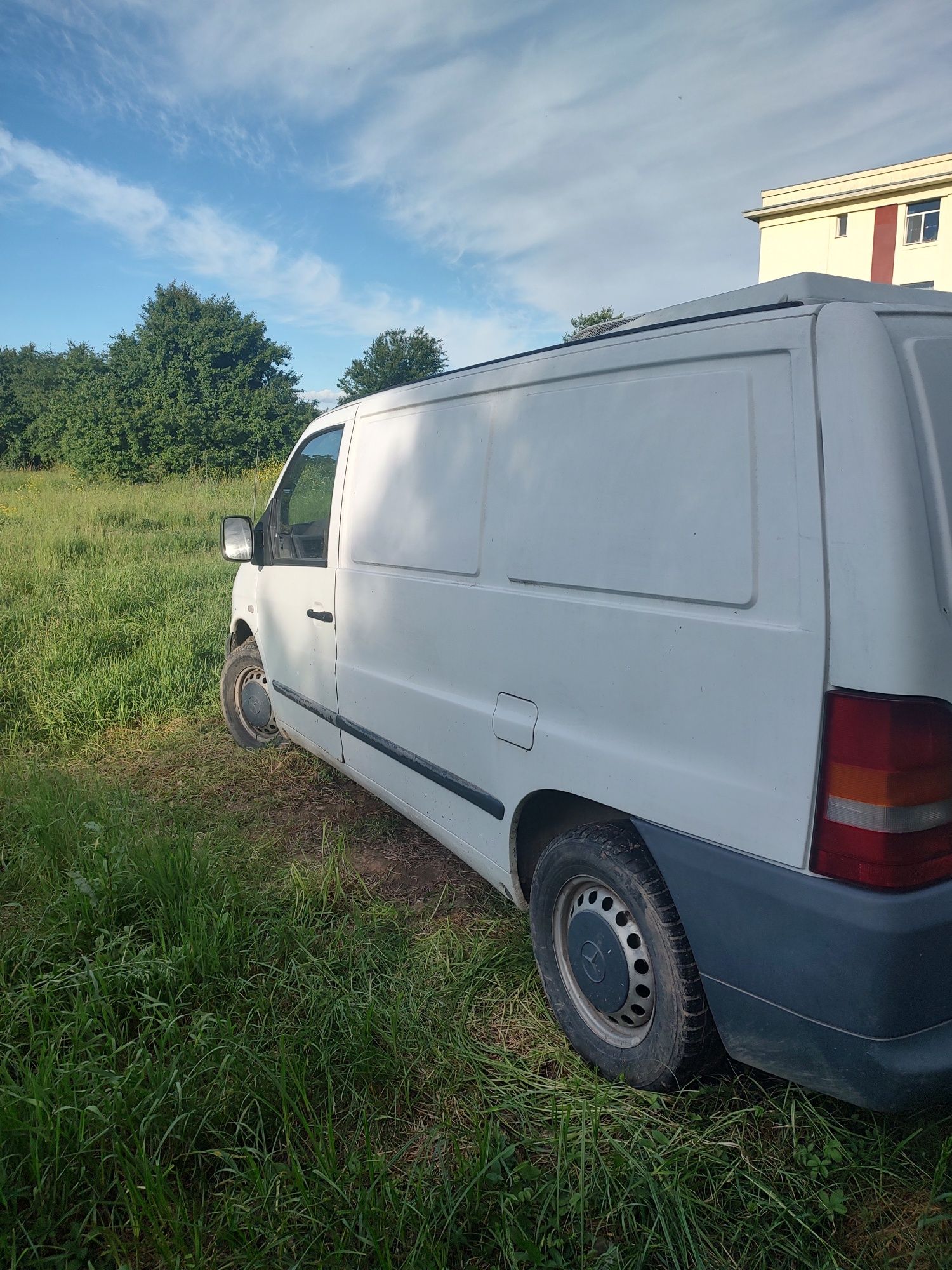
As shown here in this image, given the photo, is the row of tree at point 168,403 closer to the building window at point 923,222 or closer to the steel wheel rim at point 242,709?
the building window at point 923,222

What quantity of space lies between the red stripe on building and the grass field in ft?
128

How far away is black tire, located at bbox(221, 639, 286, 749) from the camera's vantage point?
Answer: 510 centimetres

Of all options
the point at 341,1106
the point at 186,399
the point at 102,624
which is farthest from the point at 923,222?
the point at 341,1106

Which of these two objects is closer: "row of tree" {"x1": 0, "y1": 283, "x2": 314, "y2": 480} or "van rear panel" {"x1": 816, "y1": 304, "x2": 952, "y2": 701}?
"van rear panel" {"x1": 816, "y1": 304, "x2": 952, "y2": 701}

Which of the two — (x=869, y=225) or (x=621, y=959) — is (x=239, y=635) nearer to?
(x=621, y=959)

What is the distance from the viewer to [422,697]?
3.08 m

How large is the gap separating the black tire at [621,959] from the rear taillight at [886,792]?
547 millimetres

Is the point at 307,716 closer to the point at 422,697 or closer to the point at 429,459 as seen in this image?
the point at 422,697

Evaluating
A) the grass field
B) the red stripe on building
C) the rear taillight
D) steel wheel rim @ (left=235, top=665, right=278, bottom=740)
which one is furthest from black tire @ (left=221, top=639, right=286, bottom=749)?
the red stripe on building

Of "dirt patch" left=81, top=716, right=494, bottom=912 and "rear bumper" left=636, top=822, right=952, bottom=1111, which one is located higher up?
"rear bumper" left=636, top=822, right=952, bottom=1111

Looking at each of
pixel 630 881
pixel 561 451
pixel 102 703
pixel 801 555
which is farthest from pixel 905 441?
pixel 102 703

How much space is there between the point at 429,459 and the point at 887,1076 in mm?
2335

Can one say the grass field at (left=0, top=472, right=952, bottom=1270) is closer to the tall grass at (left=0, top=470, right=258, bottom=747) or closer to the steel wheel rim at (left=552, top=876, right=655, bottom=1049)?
the steel wheel rim at (left=552, top=876, right=655, bottom=1049)

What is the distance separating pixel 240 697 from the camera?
5.30 meters
